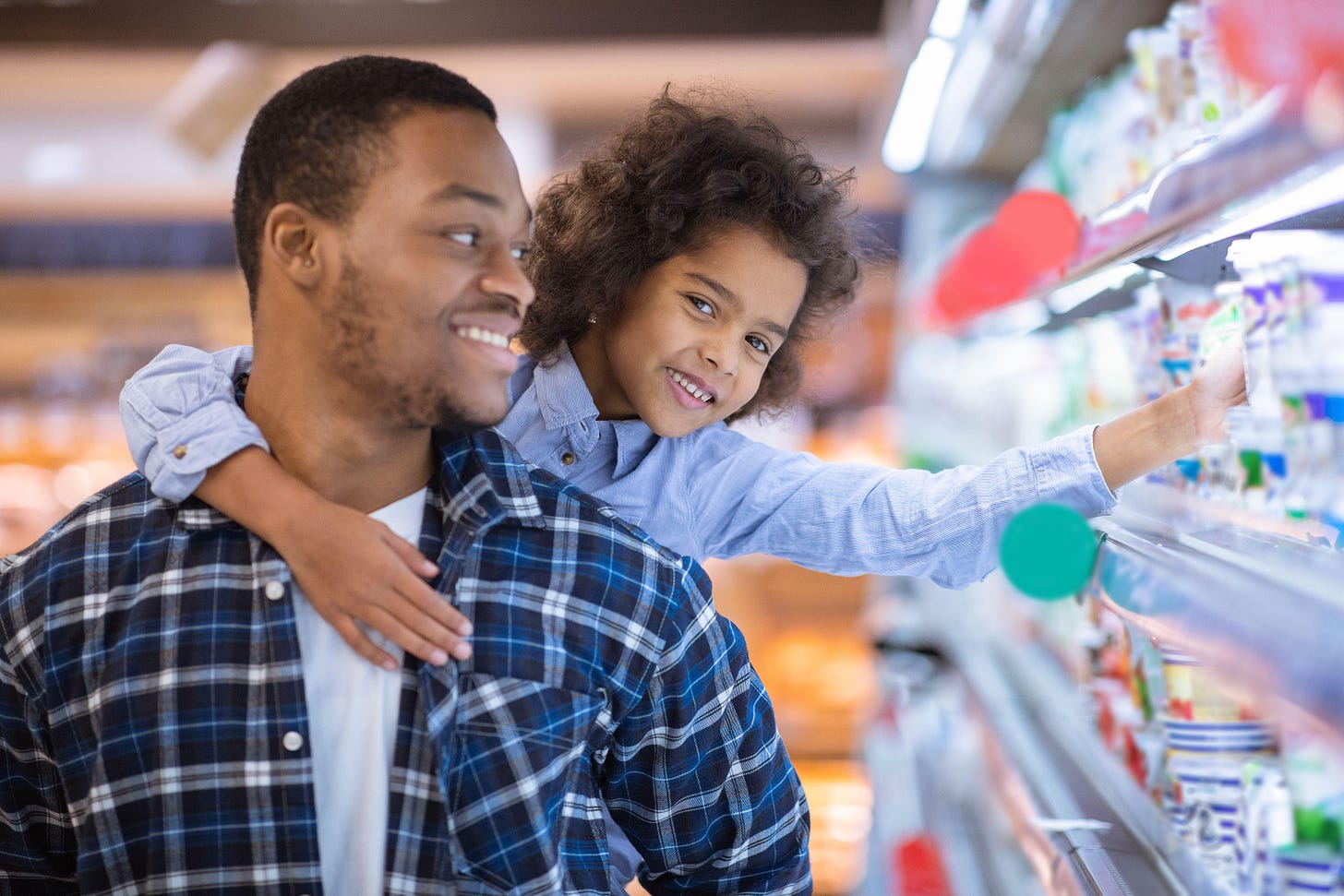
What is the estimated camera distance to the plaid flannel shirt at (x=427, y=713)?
1.05m

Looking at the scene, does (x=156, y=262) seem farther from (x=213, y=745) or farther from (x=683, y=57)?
(x=213, y=745)

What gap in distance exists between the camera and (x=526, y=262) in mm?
1555

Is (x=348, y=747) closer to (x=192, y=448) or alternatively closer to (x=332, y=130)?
(x=192, y=448)

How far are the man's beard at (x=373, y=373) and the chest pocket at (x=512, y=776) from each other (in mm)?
236

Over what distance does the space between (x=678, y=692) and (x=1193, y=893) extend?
1.88 feet

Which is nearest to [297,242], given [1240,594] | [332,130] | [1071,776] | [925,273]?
[332,130]

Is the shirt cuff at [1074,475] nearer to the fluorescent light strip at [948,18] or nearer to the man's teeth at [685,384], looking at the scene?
the man's teeth at [685,384]

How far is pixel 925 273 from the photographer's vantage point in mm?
3689

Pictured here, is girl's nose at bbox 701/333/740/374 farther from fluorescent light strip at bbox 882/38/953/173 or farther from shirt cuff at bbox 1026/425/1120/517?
fluorescent light strip at bbox 882/38/953/173

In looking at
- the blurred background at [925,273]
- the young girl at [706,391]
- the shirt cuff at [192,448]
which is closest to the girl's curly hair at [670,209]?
the young girl at [706,391]

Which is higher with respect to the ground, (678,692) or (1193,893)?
(678,692)

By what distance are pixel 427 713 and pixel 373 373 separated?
305mm

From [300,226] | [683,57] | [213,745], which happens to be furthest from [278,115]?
[683,57]

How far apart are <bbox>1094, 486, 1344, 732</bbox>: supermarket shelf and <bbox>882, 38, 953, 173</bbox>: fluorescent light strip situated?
1.22m
